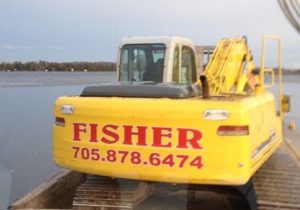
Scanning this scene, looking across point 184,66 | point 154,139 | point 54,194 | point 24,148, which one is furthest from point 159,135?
point 24,148

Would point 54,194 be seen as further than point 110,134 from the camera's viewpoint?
Yes

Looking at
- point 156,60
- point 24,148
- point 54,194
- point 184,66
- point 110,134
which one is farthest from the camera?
point 24,148

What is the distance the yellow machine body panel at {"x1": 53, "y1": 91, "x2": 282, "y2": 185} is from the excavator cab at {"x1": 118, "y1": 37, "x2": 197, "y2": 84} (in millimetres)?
2091

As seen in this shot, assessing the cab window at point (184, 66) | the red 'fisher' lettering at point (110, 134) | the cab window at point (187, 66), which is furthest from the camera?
the cab window at point (187, 66)

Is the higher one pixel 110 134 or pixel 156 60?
pixel 156 60

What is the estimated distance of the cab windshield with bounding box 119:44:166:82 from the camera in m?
7.42

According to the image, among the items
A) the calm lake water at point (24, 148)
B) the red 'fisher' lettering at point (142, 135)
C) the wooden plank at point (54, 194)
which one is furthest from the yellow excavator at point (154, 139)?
the calm lake water at point (24, 148)

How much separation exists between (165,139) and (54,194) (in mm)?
2131

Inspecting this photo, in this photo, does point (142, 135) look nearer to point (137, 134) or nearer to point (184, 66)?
point (137, 134)

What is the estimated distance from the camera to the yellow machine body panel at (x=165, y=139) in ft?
15.8

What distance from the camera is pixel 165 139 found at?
4.91 meters

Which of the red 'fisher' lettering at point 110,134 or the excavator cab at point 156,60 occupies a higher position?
the excavator cab at point 156,60

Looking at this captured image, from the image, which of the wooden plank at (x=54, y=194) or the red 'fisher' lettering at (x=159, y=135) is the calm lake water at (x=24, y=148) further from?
the red 'fisher' lettering at (x=159, y=135)

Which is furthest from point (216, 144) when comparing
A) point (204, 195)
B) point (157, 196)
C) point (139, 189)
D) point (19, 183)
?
point (19, 183)
